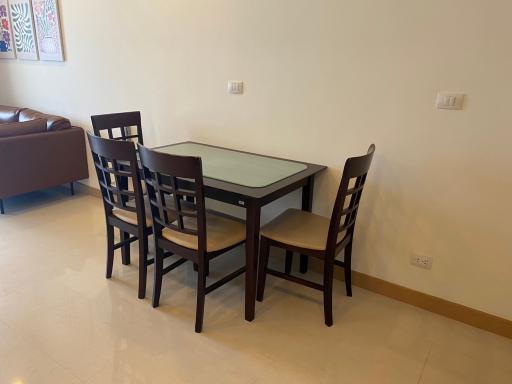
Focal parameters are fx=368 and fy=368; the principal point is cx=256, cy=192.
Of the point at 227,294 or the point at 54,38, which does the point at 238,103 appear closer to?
the point at 227,294

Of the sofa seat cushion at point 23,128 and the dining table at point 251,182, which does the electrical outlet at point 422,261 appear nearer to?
the dining table at point 251,182

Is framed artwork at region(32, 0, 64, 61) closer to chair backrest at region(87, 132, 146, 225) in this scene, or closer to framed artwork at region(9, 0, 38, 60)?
framed artwork at region(9, 0, 38, 60)

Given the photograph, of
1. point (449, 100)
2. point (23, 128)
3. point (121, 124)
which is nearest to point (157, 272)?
point (121, 124)

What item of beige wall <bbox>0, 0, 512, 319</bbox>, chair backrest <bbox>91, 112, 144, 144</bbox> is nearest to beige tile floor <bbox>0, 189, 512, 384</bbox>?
beige wall <bbox>0, 0, 512, 319</bbox>

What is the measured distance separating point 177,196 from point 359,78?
1261 mm

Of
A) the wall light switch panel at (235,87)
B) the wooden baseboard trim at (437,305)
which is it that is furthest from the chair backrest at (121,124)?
the wooden baseboard trim at (437,305)

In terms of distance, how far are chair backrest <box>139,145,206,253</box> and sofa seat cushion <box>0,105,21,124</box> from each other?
3.17 metres

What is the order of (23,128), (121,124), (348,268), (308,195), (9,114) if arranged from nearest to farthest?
(348,268)
(308,195)
(121,124)
(23,128)
(9,114)

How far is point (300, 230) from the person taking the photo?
2.15 metres

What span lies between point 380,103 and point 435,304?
49.6 inches

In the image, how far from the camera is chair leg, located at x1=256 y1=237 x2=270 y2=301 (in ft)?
7.10

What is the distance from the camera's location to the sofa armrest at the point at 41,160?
337cm

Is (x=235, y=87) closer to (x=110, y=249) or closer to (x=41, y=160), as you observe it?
(x=110, y=249)

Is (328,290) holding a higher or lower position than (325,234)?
lower
